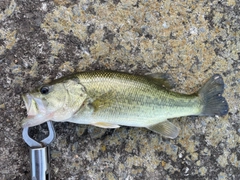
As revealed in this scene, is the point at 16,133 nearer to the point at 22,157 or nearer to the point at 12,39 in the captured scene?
the point at 22,157

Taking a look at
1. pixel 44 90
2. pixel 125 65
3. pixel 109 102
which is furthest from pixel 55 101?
pixel 125 65

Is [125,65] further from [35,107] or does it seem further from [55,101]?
[35,107]

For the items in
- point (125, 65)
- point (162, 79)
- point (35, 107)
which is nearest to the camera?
point (35, 107)

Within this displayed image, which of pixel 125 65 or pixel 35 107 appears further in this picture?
pixel 125 65

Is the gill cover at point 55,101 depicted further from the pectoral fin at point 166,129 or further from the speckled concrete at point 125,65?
the pectoral fin at point 166,129

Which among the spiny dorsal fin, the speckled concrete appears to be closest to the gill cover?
the speckled concrete

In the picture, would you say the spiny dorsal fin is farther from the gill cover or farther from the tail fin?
the gill cover
